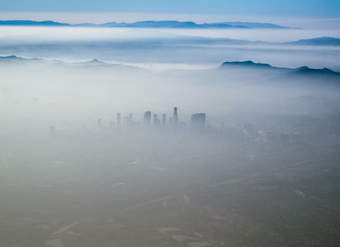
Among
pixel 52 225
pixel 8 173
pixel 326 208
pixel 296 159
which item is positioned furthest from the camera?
pixel 296 159

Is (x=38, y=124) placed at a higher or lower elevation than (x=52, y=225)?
lower

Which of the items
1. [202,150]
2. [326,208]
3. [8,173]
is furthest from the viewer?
[202,150]

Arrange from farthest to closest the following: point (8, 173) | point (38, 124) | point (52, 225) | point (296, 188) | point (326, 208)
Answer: point (38, 124) → point (8, 173) → point (296, 188) → point (326, 208) → point (52, 225)

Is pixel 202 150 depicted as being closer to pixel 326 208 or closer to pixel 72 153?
pixel 72 153

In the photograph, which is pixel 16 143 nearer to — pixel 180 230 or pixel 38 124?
pixel 38 124

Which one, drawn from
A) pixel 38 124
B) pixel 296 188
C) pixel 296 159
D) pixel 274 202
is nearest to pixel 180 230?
pixel 274 202

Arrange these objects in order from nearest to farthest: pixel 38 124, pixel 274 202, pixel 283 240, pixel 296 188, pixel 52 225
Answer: pixel 283 240 → pixel 52 225 → pixel 274 202 → pixel 296 188 → pixel 38 124

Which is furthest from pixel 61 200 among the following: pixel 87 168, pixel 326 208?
pixel 326 208

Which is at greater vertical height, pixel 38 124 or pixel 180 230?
pixel 180 230

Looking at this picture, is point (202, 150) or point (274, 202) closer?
point (274, 202)
